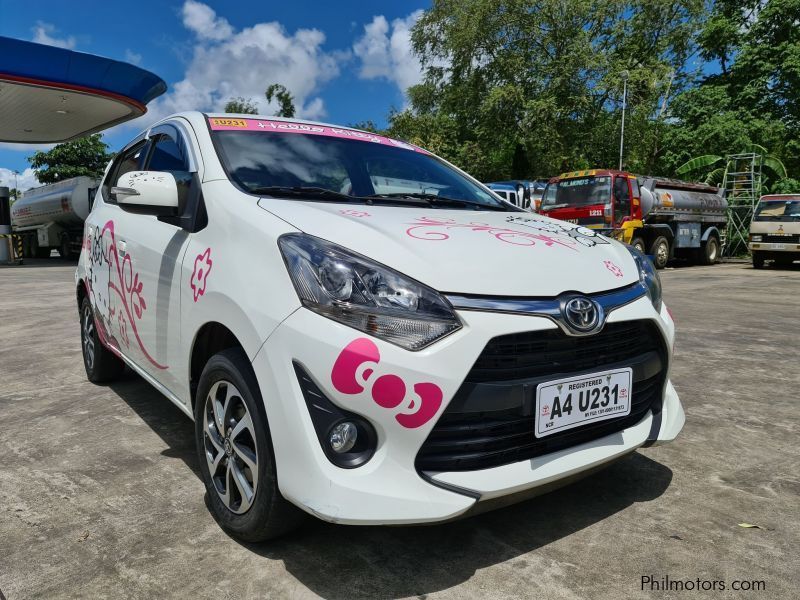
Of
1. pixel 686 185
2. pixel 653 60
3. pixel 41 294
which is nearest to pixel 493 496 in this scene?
pixel 41 294

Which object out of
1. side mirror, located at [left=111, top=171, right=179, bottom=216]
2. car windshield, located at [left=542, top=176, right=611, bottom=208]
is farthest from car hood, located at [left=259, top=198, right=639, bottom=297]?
car windshield, located at [left=542, top=176, right=611, bottom=208]

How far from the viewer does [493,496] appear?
180 cm

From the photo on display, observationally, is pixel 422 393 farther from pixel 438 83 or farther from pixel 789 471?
pixel 438 83

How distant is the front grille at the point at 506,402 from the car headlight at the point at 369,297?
0.19m

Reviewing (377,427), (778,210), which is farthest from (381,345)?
(778,210)

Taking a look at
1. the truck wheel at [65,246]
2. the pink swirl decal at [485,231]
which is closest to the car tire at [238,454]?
the pink swirl decal at [485,231]

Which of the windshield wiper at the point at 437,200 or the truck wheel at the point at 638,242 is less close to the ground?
the windshield wiper at the point at 437,200

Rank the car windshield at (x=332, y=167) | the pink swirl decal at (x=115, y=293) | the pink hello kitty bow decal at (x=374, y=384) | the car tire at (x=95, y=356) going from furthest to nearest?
1. the car tire at (x=95, y=356)
2. the pink swirl decal at (x=115, y=293)
3. the car windshield at (x=332, y=167)
4. the pink hello kitty bow decal at (x=374, y=384)

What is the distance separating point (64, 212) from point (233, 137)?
22272 millimetres

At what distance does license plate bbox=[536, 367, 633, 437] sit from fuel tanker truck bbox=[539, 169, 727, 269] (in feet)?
36.9

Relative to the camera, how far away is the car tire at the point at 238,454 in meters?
1.93

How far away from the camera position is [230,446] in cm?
215

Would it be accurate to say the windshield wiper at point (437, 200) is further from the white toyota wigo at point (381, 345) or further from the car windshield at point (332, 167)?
the white toyota wigo at point (381, 345)

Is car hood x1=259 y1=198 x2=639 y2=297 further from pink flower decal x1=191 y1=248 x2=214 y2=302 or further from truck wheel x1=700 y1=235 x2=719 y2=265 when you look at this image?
truck wheel x1=700 y1=235 x2=719 y2=265
